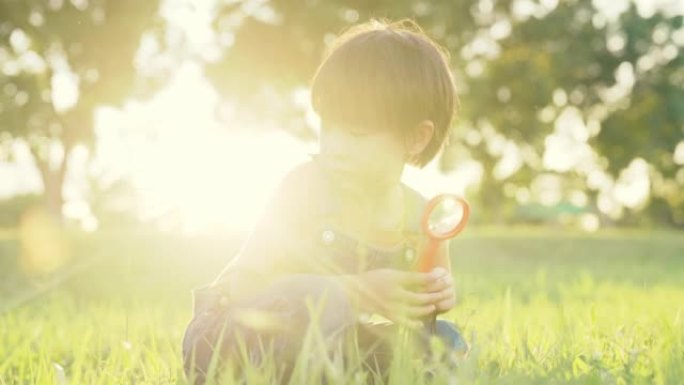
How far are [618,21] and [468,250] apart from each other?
10275mm

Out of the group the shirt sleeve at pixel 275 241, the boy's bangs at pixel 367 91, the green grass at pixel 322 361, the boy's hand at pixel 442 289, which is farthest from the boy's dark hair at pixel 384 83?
the green grass at pixel 322 361

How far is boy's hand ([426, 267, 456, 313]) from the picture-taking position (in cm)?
219

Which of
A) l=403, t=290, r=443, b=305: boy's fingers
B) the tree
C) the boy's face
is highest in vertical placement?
the tree

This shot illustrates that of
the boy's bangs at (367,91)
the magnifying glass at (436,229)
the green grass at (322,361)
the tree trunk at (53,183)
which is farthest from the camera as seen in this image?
the tree trunk at (53,183)

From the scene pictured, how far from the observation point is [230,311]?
223 cm

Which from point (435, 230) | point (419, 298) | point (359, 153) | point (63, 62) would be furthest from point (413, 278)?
point (63, 62)

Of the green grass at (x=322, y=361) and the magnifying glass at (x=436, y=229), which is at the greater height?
the magnifying glass at (x=436, y=229)

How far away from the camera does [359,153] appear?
228cm

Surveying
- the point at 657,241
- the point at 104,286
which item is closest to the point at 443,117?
the point at 104,286

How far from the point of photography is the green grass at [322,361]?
1.95 m

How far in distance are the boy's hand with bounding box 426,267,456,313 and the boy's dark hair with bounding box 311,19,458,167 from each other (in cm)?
39

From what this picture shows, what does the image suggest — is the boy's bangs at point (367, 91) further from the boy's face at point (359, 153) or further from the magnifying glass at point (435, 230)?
the magnifying glass at point (435, 230)

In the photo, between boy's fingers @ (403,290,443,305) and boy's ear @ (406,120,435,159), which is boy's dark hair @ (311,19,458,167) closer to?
boy's ear @ (406,120,435,159)

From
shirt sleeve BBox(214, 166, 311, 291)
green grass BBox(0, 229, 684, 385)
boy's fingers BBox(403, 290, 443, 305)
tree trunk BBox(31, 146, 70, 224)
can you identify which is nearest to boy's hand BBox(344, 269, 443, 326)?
boy's fingers BBox(403, 290, 443, 305)
